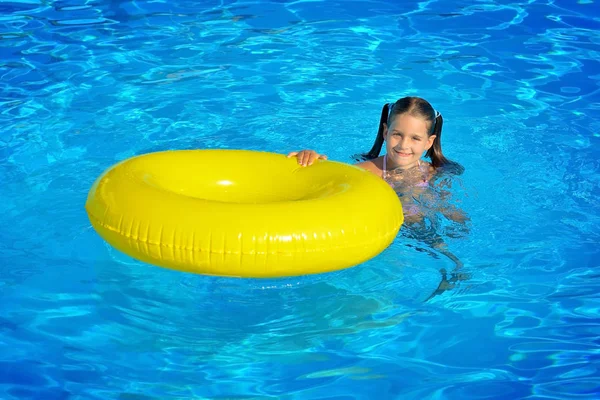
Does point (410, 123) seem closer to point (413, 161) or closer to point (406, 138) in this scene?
point (406, 138)

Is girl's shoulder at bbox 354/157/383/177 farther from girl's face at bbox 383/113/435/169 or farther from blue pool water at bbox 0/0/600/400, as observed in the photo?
blue pool water at bbox 0/0/600/400

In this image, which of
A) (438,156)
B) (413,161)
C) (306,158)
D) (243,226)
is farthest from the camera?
(438,156)

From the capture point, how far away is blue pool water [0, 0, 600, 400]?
3.60 metres

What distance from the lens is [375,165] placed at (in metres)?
5.18

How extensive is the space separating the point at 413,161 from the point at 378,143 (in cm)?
40

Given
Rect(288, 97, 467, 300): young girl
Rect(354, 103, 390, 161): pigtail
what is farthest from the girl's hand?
Rect(354, 103, 390, 161): pigtail

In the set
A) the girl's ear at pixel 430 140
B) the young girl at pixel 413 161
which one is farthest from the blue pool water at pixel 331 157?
the girl's ear at pixel 430 140

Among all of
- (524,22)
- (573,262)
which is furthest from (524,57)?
(573,262)

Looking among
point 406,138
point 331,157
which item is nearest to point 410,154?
point 406,138

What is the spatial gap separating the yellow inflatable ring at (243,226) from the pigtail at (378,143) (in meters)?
0.98

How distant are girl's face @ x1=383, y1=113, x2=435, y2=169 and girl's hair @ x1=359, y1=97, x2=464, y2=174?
35 mm

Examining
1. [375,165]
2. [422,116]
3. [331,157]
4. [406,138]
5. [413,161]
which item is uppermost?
[422,116]

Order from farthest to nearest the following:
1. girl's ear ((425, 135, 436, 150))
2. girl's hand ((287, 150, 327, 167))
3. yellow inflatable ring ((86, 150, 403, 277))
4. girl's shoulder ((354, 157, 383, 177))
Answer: girl's shoulder ((354, 157, 383, 177)), girl's ear ((425, 135, 436, 150)), girl's hand ((287, 150, 327, 167)), yellow inflatable ring ((86, 150, 403, 277))

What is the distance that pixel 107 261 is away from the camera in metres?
4.42
